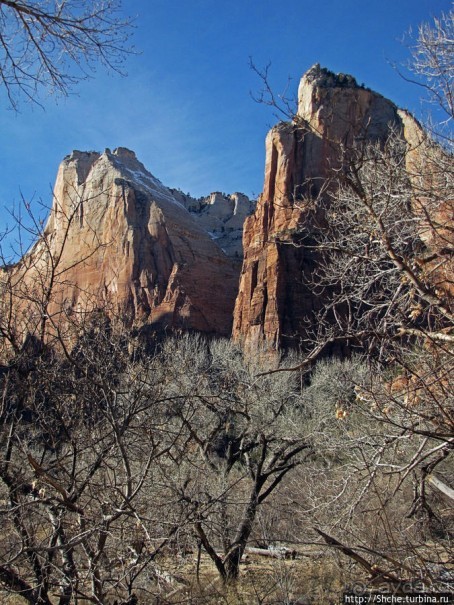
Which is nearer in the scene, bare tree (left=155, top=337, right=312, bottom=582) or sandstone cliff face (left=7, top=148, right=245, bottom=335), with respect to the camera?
bare tree (left=155, top=337, right=312, bottom=582)

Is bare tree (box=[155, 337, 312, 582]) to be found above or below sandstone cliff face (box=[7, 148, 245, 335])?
below

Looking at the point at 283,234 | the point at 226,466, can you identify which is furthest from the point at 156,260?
the point at 226,466

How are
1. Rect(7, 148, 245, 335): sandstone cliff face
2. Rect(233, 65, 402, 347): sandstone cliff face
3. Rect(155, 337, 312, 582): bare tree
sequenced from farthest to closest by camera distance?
Rect(7, 148, 245, 335): sandstone cliff face, Rect(233, 65, 402, 347): sandstone cliff face, Rect(155, 337, 312, 582): bare tree

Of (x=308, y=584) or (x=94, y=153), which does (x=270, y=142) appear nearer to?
(x=94, y=153)

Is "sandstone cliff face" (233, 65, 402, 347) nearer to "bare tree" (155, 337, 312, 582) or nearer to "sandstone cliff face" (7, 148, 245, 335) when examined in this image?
"sandstone cliff face" (7, 148, 245, 335)

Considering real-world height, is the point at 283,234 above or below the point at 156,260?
above

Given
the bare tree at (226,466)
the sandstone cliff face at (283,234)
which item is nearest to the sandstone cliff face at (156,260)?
the sandstone cliff face at (283,234)

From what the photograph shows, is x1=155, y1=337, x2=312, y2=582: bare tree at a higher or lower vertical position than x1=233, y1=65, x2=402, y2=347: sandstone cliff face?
lower

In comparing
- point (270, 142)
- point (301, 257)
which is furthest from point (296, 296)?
point (270, 142)

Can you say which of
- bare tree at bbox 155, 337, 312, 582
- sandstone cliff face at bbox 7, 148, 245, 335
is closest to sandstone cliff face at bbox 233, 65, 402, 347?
sandstone cliff face at bbox 7, 148, 245, 335

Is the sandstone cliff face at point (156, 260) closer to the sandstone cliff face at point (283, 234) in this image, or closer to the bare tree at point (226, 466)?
the sandstone cliff face at point (283, 234)

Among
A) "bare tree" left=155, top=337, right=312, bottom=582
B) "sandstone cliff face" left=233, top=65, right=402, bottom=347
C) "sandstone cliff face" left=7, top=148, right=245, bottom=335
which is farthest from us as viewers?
"sandstone cliff face" left=7, top=148, right=245, bottom=335

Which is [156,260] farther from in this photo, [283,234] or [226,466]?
[226,466]

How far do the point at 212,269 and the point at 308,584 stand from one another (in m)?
54.1
